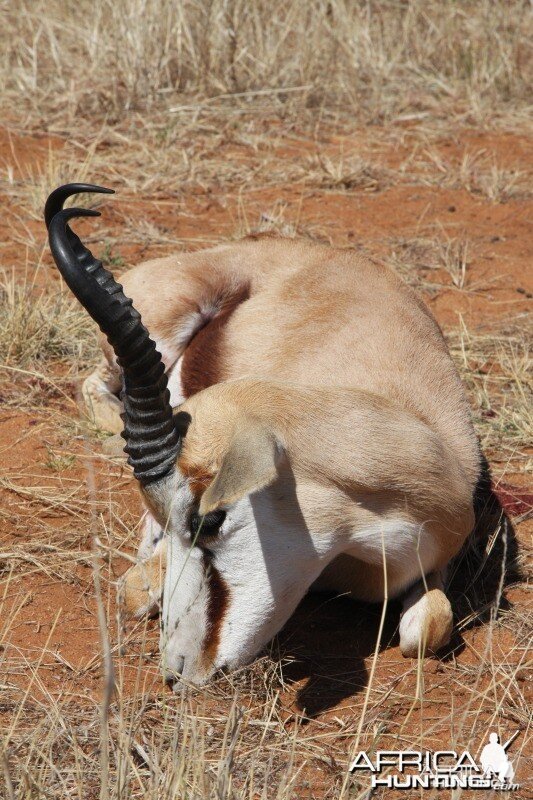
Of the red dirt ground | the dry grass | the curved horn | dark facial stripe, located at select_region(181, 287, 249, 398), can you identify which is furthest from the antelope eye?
the dry grass

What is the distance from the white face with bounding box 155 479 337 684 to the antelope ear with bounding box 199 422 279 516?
0.29 m

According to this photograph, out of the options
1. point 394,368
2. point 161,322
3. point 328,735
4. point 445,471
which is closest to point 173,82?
point 161,322

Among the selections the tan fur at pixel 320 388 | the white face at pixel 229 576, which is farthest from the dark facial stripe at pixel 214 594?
the tan fur at pixel 320 388

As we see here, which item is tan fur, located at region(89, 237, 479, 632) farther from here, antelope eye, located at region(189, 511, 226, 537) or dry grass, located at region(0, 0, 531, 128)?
dry grass, located at region(0, 0, 531, 128)

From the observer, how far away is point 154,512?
141 inches

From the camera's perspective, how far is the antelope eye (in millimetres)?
3416

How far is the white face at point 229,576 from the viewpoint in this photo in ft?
11.3

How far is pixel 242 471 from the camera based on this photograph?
3.06m

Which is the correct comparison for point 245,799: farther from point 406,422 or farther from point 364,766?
point 406,422

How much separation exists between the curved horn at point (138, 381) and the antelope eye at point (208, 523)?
188 mm

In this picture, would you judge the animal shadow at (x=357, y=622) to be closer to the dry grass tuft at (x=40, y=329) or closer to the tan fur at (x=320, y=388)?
the tan fur at (x=320, y=388)

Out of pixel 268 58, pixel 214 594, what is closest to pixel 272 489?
pixel 214 594

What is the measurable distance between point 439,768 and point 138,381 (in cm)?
160

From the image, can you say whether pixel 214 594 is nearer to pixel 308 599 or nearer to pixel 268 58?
pixel 308 599
